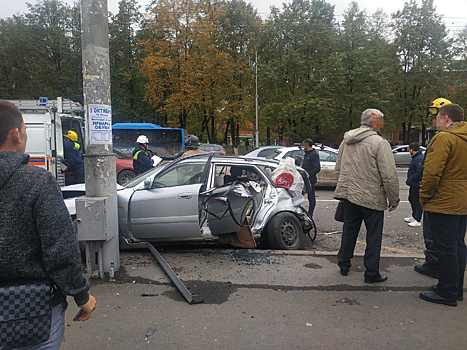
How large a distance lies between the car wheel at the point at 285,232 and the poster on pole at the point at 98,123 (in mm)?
2801

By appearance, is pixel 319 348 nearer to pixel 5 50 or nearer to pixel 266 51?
pixel 266 51

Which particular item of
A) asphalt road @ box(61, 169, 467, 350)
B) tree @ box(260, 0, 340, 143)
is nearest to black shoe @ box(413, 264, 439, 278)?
asphalt road @ box(61, 169, 467, 350)

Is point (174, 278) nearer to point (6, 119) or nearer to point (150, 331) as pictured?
point (150, 331)

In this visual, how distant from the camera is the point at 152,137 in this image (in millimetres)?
25484

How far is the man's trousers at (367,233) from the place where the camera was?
178 inches

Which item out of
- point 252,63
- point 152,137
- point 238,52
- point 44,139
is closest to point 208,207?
point 44,139

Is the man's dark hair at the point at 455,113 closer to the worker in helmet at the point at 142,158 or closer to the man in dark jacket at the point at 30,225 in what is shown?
the man in dark jacket at the point at 30,225

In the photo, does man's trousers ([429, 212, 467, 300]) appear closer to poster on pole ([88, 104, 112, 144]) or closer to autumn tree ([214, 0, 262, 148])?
poster on pole ([88, 104, 112, 144])

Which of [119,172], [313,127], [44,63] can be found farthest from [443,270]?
[44,63]

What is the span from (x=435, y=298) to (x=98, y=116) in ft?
14.1

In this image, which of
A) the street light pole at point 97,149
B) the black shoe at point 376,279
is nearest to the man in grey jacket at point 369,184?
the black shoe at point 376,279

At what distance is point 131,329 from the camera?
3.54 metres

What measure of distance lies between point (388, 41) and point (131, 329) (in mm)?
40056

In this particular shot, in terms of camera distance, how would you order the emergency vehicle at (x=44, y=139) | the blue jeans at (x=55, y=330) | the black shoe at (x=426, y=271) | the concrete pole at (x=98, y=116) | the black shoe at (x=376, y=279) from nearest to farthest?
the blue jeans at (x=55, y=330) → the concrete pole at (x=98, y=116) → the black shoe at (x=376, y=279) → the black shoe at (x=426, y=271) → the emergency vehicle at (x=44, y=139)
